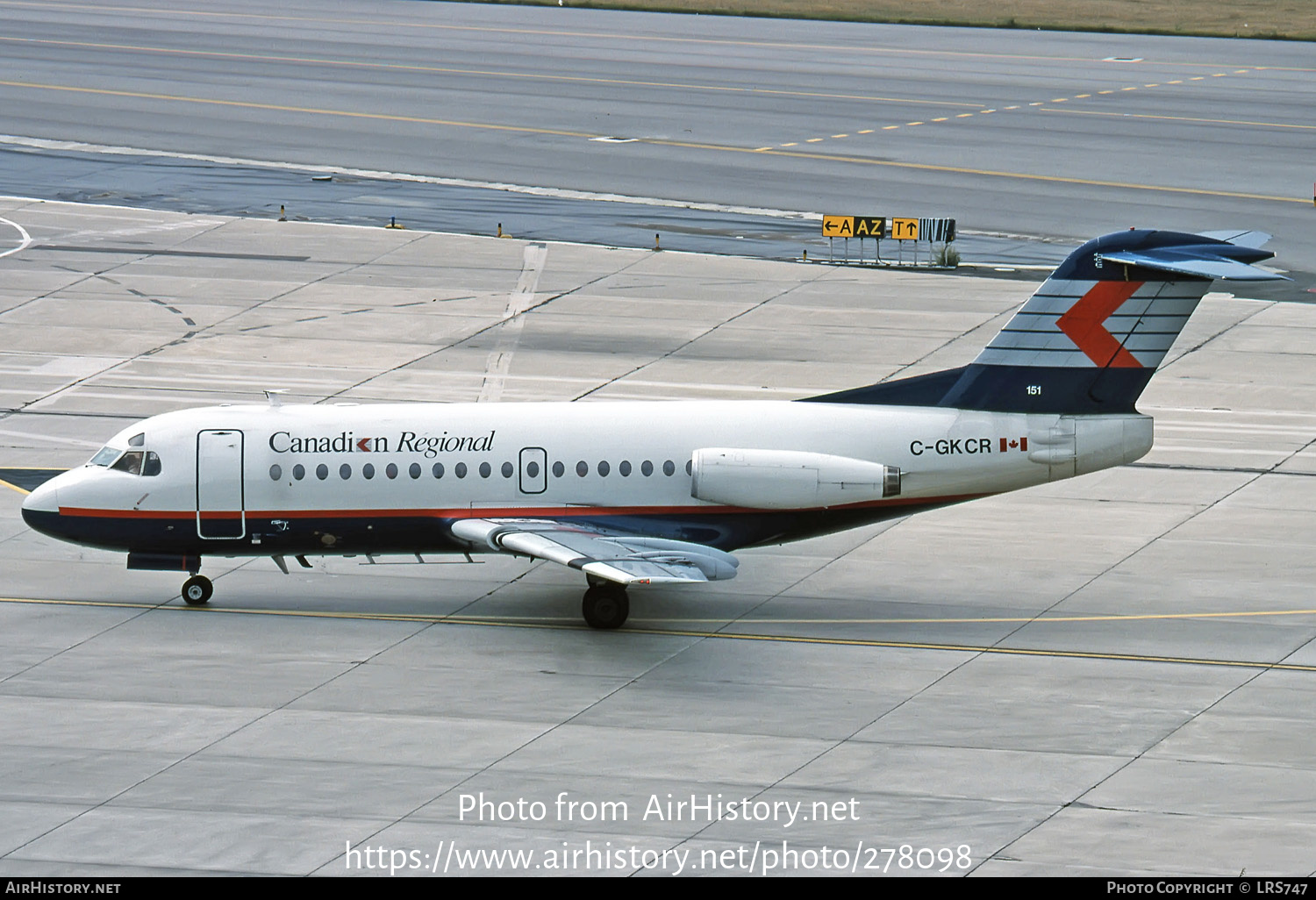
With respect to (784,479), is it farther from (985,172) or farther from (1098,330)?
(985,172)

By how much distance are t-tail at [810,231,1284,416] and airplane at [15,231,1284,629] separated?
0.09 ft

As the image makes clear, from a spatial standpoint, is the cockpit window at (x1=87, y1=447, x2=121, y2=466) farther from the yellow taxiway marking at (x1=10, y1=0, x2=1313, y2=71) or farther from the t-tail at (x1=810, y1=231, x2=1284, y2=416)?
the yellow taxiway marking at (x1=10, y1=0, x2=1313, y2=71)

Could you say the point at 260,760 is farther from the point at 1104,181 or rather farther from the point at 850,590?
the point at 1104,181

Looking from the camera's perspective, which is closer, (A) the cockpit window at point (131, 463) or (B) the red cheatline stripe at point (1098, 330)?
(B) the red cheatline stripe at point (1098, 330)

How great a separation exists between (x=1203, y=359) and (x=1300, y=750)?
22.7 metres

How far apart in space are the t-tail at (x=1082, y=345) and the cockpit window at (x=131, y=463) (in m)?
11.2

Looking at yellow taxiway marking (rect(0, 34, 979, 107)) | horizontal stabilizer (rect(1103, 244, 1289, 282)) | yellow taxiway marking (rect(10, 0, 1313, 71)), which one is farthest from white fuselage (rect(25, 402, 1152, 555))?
yellow taxiway marking (rect(10, 0, 1313, 71))

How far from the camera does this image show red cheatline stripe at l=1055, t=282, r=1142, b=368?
2959cm

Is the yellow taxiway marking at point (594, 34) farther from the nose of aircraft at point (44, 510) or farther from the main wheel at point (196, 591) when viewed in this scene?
the nose of aircraft at point (44, 510)

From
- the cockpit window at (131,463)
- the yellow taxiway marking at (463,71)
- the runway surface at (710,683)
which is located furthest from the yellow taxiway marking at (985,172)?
the cockpit window at (131,463)

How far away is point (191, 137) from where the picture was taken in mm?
72000

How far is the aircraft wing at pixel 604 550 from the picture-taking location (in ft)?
89.8

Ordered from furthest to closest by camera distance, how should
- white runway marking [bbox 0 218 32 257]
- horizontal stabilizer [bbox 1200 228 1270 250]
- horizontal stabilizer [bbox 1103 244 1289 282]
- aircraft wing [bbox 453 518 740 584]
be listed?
white runway marking [bbox 0 218 32 257] < horizontal stabilizer [bbox 1200 228 1270 250] < horizontal stabilizer [bbox 1103 244 1289 282] < aircraft wing [bbox 453 518 740 584]

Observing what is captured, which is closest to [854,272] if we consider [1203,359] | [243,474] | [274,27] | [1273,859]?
[1203,359]
